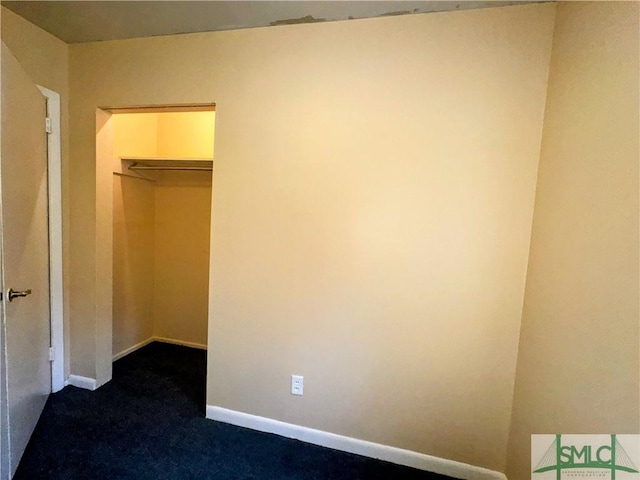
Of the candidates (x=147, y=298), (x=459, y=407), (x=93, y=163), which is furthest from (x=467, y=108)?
(x=147, y=298)

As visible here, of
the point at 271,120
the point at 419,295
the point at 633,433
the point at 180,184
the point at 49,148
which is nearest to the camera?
the point at 633,433

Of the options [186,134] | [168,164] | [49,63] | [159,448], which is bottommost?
[159,448]

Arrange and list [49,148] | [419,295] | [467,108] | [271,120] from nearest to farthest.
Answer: [467,108]
[419,295]
[271,120]
[49,148]

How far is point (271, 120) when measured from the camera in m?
2.00

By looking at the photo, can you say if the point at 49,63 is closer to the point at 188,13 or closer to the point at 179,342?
the point at 188,13

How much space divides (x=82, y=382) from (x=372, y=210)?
99.2 inches

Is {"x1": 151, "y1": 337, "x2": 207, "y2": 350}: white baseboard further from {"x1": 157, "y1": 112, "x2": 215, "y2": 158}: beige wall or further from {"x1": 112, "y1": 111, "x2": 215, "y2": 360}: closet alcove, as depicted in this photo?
{"x1": 157, "y1": 112, "x2": 215, "y2": 158}: beige wall

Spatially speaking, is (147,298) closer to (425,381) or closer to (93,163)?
(93,163)

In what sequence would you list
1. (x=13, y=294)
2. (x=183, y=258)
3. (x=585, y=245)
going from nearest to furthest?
(x=585, y=245) < (x=13, y=294) < (x=183, y=258)

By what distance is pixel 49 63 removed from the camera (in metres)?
2.25

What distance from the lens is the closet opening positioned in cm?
302

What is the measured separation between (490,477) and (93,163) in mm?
3164

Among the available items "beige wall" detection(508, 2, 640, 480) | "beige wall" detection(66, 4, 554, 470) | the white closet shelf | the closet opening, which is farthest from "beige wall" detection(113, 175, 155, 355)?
"beige wall" detection(508, 2, 640, 480)

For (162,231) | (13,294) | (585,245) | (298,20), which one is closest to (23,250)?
(13,294)
